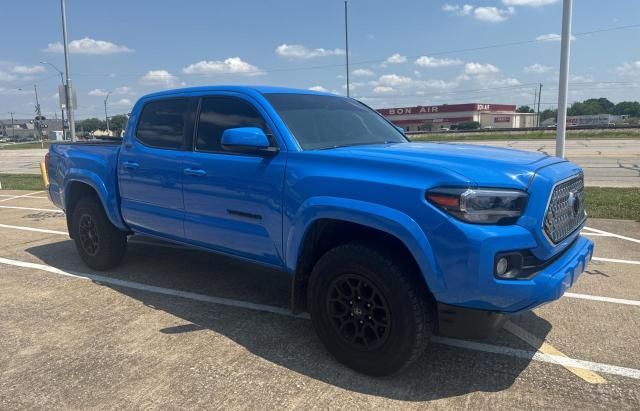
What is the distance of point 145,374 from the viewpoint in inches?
134

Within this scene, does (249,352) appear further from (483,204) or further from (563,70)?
(563,70)

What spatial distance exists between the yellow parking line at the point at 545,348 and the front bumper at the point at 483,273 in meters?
0.74

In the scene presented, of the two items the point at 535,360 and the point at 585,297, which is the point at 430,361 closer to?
the point at 535,360

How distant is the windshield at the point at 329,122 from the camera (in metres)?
3.92

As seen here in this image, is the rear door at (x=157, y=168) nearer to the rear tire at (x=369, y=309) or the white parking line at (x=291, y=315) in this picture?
the white parking line at (x=291, y=315)

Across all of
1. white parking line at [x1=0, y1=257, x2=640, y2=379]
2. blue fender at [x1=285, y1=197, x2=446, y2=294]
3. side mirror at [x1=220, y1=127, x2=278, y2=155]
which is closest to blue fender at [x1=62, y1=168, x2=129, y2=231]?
white parking line at [x1=0, y1=257, x2=640, y2=379]

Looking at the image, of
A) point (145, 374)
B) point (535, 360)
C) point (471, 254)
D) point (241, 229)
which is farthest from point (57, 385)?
point (535, 360)

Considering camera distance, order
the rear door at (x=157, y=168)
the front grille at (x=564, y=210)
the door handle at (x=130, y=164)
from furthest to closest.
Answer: the door handle at (x=130, y=164)
the rear door at (x=157, y=168)
the front grille at (x=564, y=210)

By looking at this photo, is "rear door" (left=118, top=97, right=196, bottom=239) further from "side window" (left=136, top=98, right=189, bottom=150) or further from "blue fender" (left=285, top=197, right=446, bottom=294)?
"blue fender" (left=285, top=197, right=446, bottom=294)

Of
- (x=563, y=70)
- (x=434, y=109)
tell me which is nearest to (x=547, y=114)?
(x=434, y=109)

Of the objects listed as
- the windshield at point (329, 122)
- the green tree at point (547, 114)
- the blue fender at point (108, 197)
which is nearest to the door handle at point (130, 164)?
the blue fender at point (108, 197)

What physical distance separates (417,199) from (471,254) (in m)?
0.43

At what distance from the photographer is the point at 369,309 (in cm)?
323

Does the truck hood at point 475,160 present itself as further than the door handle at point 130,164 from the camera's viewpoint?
No
